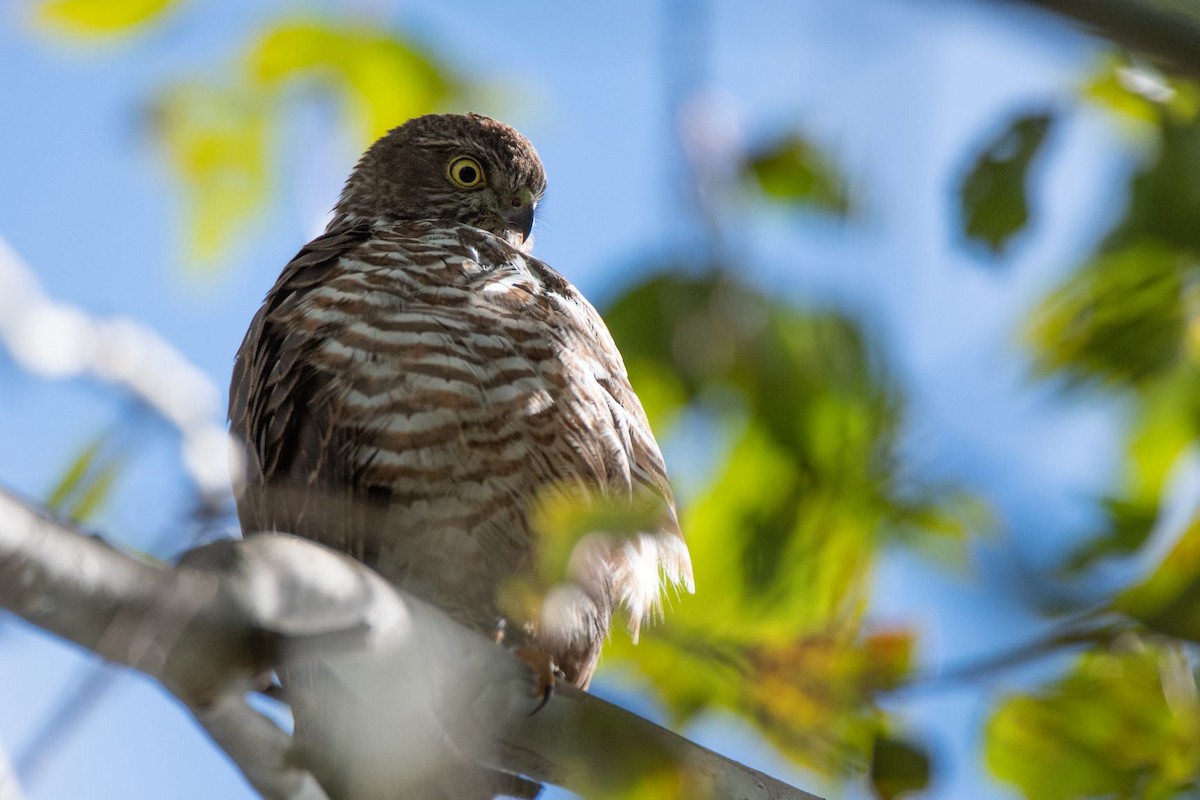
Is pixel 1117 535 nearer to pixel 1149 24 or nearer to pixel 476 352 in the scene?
pixel 1149 24

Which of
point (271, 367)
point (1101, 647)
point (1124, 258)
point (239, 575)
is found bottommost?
point (239, 575)

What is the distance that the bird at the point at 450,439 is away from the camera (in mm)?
3902

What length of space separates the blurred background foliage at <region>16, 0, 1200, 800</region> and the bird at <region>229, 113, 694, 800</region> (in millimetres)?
1126

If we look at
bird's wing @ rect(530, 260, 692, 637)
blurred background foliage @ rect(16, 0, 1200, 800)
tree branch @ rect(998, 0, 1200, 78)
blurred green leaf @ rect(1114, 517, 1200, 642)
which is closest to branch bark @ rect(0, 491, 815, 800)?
blurred background foliage @ rect(16, 0, 1200, 800)

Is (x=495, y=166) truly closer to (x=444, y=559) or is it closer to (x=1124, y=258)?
(x=444, y=559)

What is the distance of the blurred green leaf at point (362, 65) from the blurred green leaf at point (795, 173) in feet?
4.92

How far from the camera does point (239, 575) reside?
1739mm

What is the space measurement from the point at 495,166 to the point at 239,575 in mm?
4410

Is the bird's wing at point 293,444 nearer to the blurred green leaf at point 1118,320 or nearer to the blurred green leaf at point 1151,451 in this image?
the blurred green leaf at point 1151,451

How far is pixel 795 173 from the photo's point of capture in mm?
1960

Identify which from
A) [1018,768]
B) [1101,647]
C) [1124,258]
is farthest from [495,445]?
[1124,258]

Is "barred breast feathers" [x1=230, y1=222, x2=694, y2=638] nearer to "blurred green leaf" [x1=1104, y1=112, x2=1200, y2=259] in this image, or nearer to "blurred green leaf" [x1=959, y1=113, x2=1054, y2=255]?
"blurred green leaf" [x1=959, y1=113, x2=1054, y2=255]

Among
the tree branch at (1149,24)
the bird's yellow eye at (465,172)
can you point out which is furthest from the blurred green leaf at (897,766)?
the bird's yellow eye at (465,172)

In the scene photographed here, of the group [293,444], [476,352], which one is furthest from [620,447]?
[293,444]
